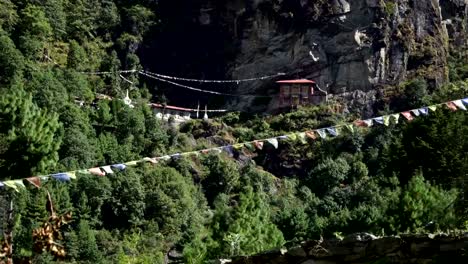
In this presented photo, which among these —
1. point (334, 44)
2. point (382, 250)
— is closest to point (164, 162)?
point (334, 44)

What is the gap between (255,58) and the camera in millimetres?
73438

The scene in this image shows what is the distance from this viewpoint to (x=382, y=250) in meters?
8.58

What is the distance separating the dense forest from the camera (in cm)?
3195

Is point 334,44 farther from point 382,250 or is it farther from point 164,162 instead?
point 382,250

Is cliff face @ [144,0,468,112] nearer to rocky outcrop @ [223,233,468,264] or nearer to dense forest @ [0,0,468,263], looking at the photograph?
dense forest @ [0,0,468,263]

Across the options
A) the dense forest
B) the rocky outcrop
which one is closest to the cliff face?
the dense forest

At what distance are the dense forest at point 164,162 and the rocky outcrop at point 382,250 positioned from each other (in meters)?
17.1

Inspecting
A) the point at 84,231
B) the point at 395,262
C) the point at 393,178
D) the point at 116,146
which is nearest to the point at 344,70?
the point at 116,146

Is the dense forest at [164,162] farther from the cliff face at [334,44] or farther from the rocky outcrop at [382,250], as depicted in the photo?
the rocky outcrop at [382,250]

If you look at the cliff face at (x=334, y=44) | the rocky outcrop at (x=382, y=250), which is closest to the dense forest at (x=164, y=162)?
the cliff face at (x=334, y=44)

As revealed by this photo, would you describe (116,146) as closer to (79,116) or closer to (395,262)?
(79,116)

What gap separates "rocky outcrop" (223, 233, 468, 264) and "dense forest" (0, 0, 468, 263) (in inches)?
675

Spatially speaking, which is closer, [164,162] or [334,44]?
[164,162]

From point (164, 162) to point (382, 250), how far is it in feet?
158
